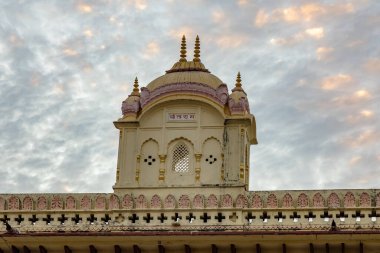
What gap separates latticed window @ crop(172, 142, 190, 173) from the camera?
35.6 metres

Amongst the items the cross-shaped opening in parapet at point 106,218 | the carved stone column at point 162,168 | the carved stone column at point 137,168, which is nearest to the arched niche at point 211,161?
the carved stone column at point 162,168

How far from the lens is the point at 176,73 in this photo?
1465 inches

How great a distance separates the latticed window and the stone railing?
2.79 metres

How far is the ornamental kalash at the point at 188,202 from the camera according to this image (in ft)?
96.3

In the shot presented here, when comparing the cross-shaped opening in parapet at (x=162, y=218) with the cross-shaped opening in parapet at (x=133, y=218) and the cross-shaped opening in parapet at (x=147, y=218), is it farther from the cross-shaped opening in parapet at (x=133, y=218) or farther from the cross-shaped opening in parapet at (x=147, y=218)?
the cross-shaped opening in parapet at (x=133, y=218)

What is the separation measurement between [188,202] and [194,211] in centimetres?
35

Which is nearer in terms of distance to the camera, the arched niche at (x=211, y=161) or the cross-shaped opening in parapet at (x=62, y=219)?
the cross-shaped opening in parapet at (x=62, y=219)

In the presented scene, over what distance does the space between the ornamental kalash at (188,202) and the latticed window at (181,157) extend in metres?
0.03

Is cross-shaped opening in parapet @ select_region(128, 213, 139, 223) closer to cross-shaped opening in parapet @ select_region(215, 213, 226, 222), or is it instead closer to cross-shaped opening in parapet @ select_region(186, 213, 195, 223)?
cross-shaped opening in parapet @ select_region(186, 213, 195, 223)

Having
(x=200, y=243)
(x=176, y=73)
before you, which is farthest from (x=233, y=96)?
(x=200, y=243)

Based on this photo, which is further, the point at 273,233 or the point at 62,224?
the point at 62,224

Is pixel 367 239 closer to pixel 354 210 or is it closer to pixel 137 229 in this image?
pixel 354 210

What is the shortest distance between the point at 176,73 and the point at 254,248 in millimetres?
9922

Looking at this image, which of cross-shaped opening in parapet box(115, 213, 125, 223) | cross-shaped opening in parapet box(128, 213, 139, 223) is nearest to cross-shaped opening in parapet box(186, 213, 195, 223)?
cross-shaped opening in parapet box(128, 213, 139, 223)
